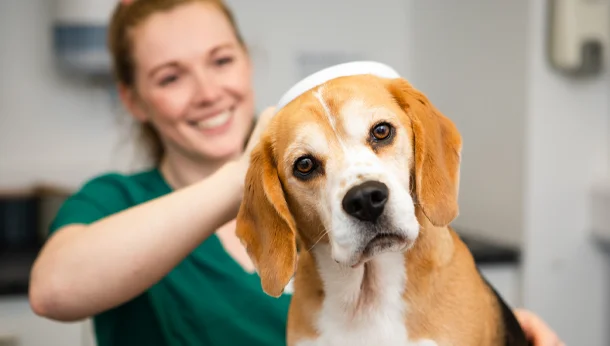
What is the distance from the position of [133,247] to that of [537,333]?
2.58 ft

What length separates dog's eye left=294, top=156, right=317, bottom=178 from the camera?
0.98 m

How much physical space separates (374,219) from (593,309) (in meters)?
1.84

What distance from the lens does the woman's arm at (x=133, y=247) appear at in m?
1.11

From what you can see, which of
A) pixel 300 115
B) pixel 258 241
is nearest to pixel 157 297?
pixel 258 241

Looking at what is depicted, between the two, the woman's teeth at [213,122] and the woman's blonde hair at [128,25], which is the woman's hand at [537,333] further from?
the woman's blonde hair at [128,25]

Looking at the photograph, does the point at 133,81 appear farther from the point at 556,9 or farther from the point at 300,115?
the point at 556,9

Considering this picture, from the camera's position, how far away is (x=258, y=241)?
100 cm

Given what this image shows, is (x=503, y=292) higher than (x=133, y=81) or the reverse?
the reverse

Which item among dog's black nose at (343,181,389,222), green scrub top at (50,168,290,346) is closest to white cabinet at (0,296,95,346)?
green scrub top at (50,168,290,346)

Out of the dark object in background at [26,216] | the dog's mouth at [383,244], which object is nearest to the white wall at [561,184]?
the dog's mouth at [383,244]

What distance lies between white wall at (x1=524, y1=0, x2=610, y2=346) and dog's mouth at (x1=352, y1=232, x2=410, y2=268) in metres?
1.53

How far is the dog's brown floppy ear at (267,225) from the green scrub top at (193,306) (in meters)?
0.42

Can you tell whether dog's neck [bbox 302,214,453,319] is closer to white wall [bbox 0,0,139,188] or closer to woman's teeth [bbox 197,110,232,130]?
woman's teeth [bbox 197,110,232,130]

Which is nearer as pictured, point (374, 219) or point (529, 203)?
point (374, 219)
